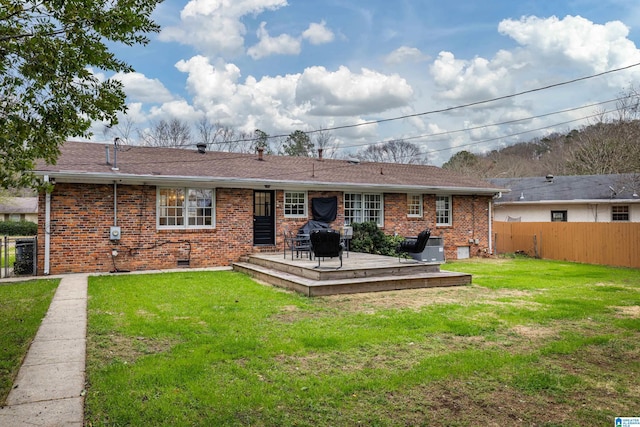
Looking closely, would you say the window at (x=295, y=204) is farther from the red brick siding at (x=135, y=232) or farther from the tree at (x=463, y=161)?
the tree at (x=463, y=161)

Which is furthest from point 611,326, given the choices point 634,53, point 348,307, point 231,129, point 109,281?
point 231,129

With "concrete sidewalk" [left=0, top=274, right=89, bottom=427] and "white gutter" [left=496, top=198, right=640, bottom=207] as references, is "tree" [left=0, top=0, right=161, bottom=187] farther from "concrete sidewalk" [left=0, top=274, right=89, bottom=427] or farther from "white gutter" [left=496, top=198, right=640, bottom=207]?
"white gutter" [left=496, top=198, right=640, bottom=207]

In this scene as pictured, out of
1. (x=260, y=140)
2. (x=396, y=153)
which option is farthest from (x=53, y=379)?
(x=396, y=153)

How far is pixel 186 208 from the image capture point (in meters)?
12.6

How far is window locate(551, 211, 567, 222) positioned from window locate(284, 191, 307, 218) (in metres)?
15.7

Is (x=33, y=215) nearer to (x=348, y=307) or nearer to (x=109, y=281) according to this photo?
(x=109, y=281)

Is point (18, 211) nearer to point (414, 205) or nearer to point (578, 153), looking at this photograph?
point (414, 205)

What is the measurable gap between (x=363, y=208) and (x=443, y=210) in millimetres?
3602

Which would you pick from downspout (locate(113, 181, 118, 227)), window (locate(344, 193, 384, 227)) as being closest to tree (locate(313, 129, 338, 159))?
window (locate(344, 193, 384, 227))

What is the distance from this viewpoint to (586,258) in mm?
15336

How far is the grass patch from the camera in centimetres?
423

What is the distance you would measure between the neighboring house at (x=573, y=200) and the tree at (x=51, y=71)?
1915 cm

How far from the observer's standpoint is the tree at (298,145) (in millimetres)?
38500

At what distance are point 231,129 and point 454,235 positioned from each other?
25.6 meters
